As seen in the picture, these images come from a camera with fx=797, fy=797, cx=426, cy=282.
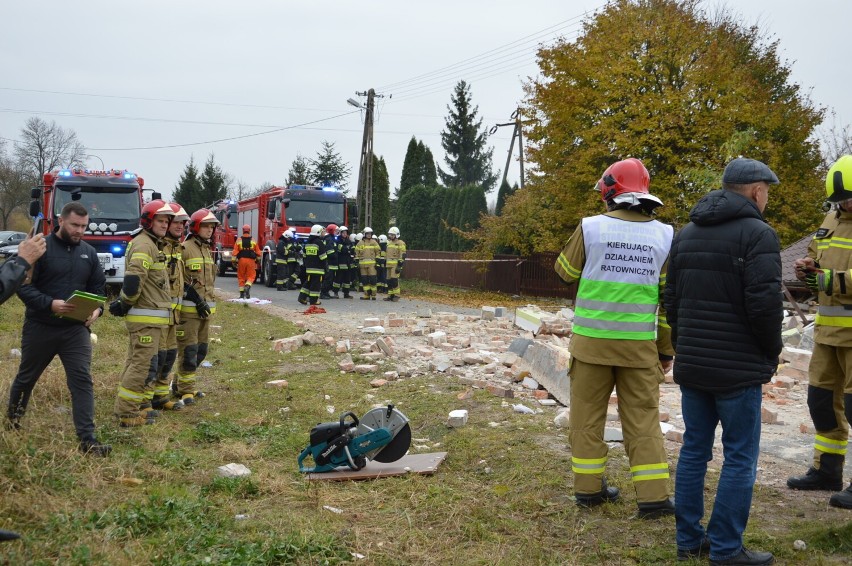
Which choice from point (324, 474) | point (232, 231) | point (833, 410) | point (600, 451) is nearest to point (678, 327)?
point (600, 451)

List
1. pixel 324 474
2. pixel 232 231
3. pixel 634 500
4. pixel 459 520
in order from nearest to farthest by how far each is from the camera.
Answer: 1. pixel 459 520
2. pixel 634 500
3. pixel 324 474
4. pixel 232 231

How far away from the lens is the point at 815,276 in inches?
202

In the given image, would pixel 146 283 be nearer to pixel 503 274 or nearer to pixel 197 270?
pixel 197 270

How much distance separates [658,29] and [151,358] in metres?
17.6

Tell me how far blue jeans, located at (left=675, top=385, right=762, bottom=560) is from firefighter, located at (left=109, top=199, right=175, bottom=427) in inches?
187

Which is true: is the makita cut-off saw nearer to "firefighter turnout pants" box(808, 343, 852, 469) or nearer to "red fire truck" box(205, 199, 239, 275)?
"firefighter turnout pants" box(808, 343, 852, 469)

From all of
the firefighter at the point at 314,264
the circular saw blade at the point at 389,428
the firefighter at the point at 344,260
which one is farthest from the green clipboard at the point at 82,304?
the firefighter at the point at 344,260

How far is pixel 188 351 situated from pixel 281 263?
618 inches

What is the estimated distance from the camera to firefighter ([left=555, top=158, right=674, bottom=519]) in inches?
182

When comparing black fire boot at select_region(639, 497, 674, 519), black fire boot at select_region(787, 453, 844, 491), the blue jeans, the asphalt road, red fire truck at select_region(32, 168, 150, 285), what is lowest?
the asphalt road

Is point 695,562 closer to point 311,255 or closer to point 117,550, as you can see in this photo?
point 117,550

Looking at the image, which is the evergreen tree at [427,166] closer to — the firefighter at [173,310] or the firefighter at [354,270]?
the firefighter at [354,270]

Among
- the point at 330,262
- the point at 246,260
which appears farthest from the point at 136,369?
the point at 330,262

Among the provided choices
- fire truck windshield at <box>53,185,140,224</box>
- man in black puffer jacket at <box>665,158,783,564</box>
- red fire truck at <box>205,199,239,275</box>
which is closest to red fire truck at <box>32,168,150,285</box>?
fire truck windshield at <box>53,185,140,224</box>
